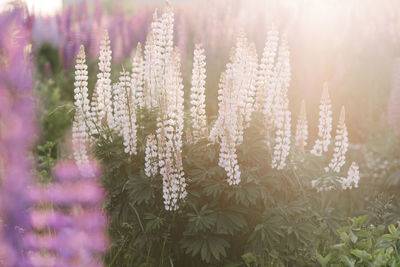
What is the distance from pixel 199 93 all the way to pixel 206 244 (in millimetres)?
1046

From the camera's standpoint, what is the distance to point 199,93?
354 centimetres

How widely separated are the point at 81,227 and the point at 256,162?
1.34m

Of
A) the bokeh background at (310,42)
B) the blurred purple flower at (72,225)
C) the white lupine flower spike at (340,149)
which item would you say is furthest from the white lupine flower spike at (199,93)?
the bokeh background at (310,42)

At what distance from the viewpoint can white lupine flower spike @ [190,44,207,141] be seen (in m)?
3.43

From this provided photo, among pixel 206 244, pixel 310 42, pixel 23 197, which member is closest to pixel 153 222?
pixel 206 244

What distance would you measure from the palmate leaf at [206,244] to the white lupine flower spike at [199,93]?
0.71m

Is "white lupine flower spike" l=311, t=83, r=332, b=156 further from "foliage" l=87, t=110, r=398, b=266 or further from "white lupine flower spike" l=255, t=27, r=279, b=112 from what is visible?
"white lupine flower spike" l=255, t=27, r=279, b=112

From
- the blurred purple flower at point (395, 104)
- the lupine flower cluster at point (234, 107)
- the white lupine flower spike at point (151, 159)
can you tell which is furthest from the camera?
the blurred purple flower at point (395, 104)

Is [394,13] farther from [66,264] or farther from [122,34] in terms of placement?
[66,264]

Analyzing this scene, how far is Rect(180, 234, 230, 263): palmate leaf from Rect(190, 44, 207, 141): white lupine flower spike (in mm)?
715

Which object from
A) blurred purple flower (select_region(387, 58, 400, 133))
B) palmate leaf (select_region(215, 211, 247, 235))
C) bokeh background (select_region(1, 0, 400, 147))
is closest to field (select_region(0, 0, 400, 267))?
palmate leaf (select_region(215, 211, 247, 235))

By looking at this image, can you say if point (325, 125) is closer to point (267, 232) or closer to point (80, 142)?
point (267, 232)

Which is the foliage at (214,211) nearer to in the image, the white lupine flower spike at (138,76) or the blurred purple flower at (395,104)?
the white lupine flower spike at (138,76)

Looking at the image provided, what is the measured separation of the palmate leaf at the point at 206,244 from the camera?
3.09 meters
